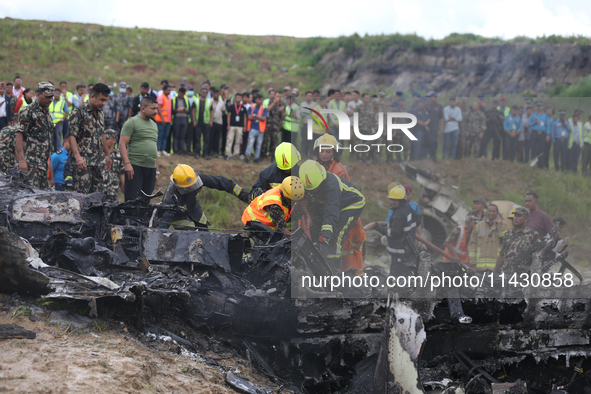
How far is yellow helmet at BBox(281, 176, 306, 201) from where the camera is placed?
20.4 feet

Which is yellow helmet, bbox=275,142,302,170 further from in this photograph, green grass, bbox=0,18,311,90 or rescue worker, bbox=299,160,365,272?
green grass, bbox=0,18,311,90

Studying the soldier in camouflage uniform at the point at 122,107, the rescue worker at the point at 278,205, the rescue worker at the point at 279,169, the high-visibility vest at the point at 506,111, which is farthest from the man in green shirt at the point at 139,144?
the high-visibility vest at the point at 506,111

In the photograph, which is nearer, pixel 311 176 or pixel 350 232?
pixel 311 176

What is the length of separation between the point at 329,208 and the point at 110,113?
24.0ft

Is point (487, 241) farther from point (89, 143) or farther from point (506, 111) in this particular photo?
point (506, 111)

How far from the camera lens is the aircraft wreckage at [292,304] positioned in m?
5.15

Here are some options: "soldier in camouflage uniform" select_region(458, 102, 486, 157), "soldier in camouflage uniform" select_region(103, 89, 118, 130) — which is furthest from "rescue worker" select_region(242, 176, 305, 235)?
"soldier in camouflage uniform" select_region(458, 102, 486, 157)

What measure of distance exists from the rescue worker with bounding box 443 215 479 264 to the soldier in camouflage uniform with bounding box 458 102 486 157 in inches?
185

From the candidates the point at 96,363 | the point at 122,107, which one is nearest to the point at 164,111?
the point at 122,107

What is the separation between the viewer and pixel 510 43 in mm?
30703

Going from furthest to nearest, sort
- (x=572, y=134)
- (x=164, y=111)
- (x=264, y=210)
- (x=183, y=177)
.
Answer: (x=572, y=134) → (x=164, y=111) → (x=183, y=177) → (x=264, y=210)

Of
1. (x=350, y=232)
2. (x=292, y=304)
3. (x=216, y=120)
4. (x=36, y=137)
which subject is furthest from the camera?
(x=216, y=120)

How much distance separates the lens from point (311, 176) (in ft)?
21.2

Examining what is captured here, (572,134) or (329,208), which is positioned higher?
(572,134)
